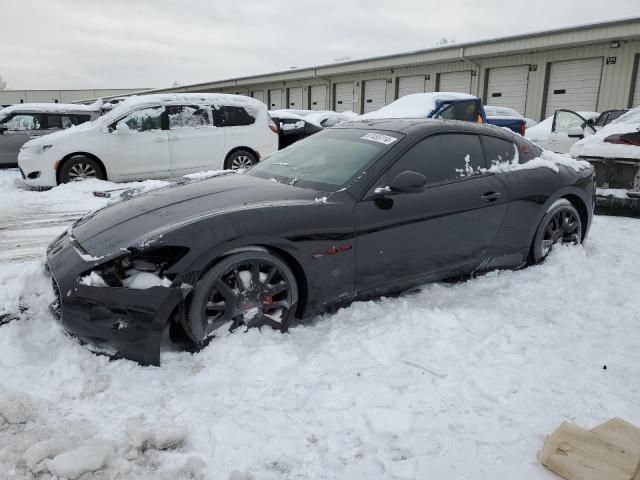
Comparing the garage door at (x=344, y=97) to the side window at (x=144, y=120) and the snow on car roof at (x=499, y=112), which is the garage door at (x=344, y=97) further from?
the side window at (x=144, y=120)

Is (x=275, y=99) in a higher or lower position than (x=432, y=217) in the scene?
higher

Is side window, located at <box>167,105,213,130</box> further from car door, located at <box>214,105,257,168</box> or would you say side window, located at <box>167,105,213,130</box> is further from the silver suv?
the silver suv

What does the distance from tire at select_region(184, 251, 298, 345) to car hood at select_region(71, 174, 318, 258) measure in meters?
0.34

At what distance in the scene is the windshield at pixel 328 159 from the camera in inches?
143

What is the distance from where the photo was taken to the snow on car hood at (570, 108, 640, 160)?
20.5 ft

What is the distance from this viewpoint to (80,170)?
8695 millimetres

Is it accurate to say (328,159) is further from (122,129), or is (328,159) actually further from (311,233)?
(122,129)

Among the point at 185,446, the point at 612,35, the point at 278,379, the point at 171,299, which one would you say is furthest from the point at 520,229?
the point at 612,35

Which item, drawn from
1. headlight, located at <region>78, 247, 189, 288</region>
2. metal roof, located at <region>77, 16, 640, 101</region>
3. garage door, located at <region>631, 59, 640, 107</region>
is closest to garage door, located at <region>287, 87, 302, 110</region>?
metal roof, located at <region>77, 16, 640, 101</region>


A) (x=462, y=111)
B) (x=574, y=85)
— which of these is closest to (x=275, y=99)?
(x=574, y=85)

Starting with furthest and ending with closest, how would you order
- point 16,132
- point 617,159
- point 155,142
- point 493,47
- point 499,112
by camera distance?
point 493,47 < point 499,112 < point 16,132 < point 155,142 < point 617,159

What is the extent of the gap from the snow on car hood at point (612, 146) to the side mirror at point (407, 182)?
4198mm

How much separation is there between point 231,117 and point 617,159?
6535 millimetres

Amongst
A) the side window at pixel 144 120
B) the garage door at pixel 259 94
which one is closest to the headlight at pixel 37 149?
the side window at pixel 144 120
